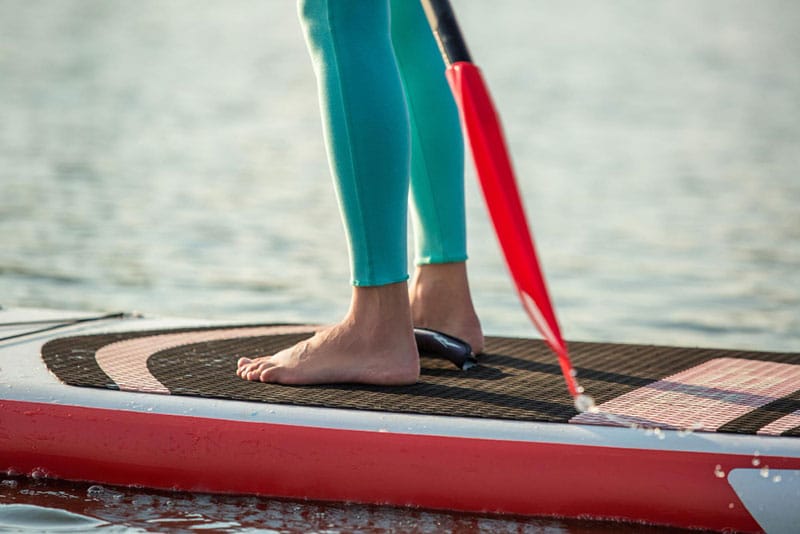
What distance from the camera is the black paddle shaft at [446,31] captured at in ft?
6.65

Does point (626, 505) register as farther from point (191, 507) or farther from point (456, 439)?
point (191, 507)

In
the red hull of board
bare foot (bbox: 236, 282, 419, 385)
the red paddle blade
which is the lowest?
the red hull of board

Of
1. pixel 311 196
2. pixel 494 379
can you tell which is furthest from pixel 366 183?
pixel 311 196

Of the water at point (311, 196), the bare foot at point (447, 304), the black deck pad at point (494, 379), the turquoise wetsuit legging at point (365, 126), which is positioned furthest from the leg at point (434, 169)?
the water at point (311, 196)

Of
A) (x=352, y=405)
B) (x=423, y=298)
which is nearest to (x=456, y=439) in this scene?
(x=352, y=405)

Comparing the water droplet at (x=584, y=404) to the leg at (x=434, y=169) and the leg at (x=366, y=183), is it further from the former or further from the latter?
the leg at (x=434, y=169)

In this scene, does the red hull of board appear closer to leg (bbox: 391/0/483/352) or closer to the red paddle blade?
the red paddle blade

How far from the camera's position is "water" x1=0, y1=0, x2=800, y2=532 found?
463 centimetres

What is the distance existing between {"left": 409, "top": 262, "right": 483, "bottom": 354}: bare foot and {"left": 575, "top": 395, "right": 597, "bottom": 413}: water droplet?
0.48m

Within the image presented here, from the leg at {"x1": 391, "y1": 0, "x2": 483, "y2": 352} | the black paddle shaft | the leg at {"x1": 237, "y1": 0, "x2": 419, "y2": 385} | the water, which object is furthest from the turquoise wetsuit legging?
the water

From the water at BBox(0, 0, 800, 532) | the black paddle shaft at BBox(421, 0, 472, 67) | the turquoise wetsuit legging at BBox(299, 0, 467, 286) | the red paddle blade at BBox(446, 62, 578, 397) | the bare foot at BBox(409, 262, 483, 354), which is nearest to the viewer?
the red paddle blade at BBox(446, 62, 578, 397)

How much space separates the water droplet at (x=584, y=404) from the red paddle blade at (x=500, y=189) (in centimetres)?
6

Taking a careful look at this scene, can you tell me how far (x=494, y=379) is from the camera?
231 centimetres

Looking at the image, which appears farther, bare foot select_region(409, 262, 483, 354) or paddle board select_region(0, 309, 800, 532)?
bare foot select_region(409, 262, 483, 354)
